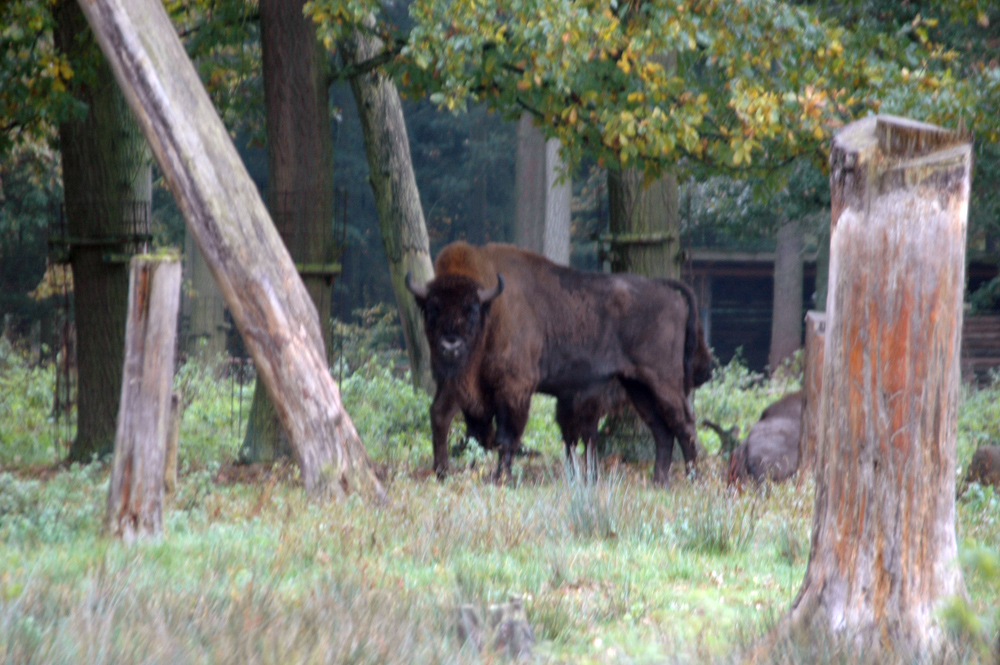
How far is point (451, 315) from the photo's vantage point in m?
9.16

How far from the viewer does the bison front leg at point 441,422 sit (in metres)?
9.16

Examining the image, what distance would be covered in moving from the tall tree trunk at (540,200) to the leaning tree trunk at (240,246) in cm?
1281

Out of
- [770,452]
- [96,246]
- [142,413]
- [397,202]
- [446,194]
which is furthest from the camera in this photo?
[446,194]

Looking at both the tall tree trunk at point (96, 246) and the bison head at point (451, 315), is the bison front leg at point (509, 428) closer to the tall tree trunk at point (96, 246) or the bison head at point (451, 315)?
the bison head at point (451, 315)

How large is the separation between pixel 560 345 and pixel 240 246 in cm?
379

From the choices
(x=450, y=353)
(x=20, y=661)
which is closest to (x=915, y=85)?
(x=450, y=353)

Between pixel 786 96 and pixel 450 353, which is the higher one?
pixel 786 96

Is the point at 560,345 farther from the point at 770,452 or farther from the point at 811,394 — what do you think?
the point at 811,394

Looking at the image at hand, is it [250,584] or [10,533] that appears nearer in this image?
[250,584]

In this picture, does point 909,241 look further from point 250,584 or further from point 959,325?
point 250,584

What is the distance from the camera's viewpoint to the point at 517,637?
13.1 ft

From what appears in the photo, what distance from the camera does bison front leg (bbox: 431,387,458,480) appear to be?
30.1 feet

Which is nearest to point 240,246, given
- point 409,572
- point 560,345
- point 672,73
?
point 409,572

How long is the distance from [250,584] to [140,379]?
2.07 metres
